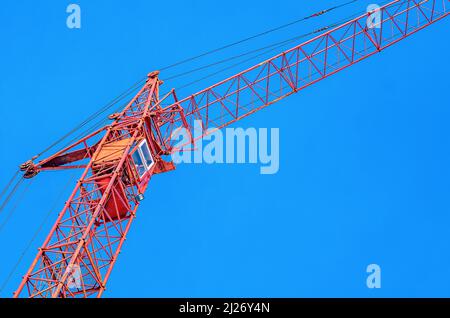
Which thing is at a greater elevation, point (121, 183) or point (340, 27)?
point (340, 27)

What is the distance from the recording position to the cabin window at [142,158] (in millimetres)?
47156

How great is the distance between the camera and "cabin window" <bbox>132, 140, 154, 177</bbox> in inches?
1857

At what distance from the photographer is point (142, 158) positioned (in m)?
48.1
